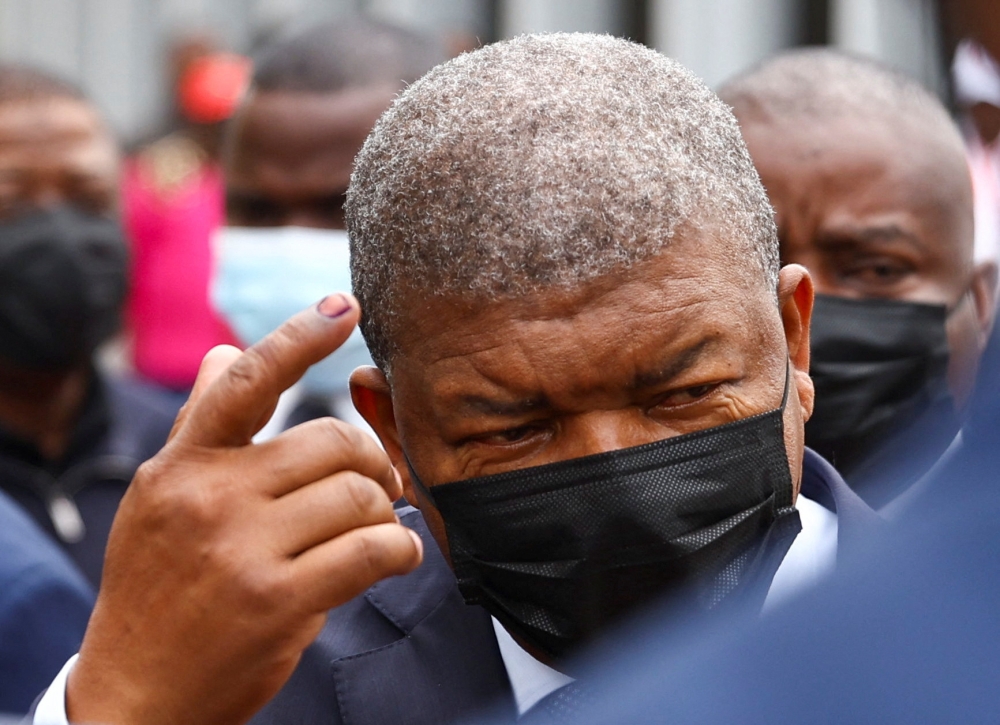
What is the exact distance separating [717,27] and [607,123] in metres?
5.25

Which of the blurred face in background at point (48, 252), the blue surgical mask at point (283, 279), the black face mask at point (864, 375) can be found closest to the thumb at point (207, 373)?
the black face mask at point (864, 375)

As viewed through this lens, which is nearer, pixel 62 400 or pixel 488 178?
pixel 488 178

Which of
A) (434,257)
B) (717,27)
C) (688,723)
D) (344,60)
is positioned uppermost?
(688,723)

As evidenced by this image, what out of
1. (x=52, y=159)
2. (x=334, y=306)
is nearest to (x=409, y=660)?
(x=334, y=306)

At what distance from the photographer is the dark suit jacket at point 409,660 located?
2.34 metres

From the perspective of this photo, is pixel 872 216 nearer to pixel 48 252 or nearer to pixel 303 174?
pixel 303 174

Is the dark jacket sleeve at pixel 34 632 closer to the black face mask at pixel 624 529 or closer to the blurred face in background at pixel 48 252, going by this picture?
the black face mask at pixel 624 529

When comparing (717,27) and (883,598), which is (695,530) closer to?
(883,598)

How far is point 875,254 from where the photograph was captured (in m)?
3.15

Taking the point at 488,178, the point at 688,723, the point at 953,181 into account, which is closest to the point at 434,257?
the point at 488,178

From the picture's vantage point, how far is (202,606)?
Answer: 195 cm

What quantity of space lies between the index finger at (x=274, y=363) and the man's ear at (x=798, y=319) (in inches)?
34.7

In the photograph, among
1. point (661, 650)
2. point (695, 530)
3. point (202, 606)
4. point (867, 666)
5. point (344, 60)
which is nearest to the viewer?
point (867, 666)

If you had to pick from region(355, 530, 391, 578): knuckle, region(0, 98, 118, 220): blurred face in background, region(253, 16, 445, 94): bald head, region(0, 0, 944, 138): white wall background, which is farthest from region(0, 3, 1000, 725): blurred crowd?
region(0, 98, 118, 220): blurred face in background
